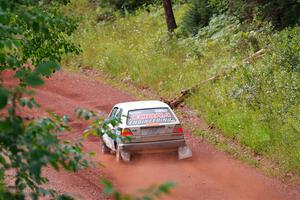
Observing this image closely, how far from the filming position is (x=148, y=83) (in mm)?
24984

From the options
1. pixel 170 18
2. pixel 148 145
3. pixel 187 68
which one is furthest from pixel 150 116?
pixel 170 18

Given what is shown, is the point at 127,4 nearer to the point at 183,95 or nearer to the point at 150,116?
the point at 183,95

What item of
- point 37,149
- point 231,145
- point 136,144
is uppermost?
point 37,149

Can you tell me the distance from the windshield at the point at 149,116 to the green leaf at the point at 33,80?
10677 millimetres

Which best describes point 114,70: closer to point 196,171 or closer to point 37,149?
point 196,171

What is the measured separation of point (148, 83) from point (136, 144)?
416 inches

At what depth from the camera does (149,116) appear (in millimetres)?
14906

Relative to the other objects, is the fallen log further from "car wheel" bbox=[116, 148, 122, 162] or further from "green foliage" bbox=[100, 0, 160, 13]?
"green foliage" bbox=[100, 0, 160, 13]

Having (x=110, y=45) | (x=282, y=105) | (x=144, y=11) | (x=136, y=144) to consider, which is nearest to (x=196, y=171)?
(x=136, y=144)

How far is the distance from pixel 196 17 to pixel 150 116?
1432 cm

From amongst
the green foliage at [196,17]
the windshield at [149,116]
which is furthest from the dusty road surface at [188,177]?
the green foliage at [196,17]

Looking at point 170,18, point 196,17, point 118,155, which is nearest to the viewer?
point 118,155

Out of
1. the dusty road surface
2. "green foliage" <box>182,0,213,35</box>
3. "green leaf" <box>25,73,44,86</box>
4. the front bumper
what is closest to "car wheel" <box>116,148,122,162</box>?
the dusty road surface

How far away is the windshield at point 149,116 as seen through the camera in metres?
14.7
